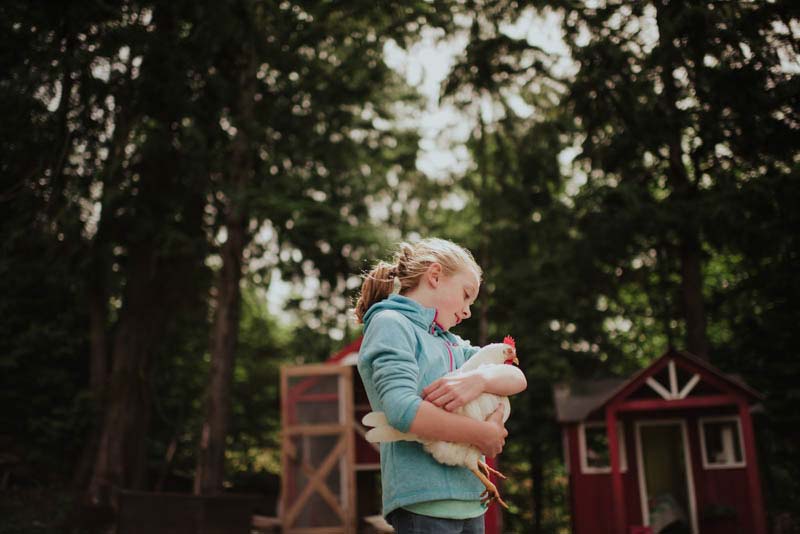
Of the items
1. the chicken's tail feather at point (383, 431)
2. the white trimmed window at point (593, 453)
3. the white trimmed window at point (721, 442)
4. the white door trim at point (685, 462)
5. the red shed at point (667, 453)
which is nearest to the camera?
the chicken's tail feather at point (383, 431)

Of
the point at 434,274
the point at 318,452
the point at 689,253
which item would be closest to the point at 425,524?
the point at 434,274

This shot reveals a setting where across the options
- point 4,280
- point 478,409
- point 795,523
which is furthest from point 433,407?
point 4,280

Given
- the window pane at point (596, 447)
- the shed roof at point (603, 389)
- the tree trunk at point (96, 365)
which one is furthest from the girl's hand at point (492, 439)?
the tree trunk at point (96, 365)

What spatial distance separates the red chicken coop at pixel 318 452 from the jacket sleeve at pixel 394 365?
870cm

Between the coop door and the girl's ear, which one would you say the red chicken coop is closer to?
the coop door

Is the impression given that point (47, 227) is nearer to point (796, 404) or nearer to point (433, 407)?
point (433, 407)

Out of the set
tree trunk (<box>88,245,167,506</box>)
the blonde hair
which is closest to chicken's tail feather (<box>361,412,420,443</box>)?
the blonde hair

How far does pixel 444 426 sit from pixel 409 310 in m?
0.38

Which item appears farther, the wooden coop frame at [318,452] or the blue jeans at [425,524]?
the wooden coop frame at [318,452]

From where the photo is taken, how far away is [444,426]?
1.82 meters

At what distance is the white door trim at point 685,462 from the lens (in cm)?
1078

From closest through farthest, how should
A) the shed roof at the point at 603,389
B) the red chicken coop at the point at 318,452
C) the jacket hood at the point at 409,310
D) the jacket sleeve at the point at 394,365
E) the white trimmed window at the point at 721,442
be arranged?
the jacket sleeve at the point at 394,365 → the jacket hood at the point at 409,310 → the shed roof at the point at 603,389 → the red chicken coop at the point at 318,452 → the white trimmed window at the point at 721,442

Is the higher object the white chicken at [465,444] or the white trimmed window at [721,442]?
the white trimmed window at [721,442]

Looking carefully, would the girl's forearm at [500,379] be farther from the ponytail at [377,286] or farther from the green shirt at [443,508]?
the ponytail at [377,286]
